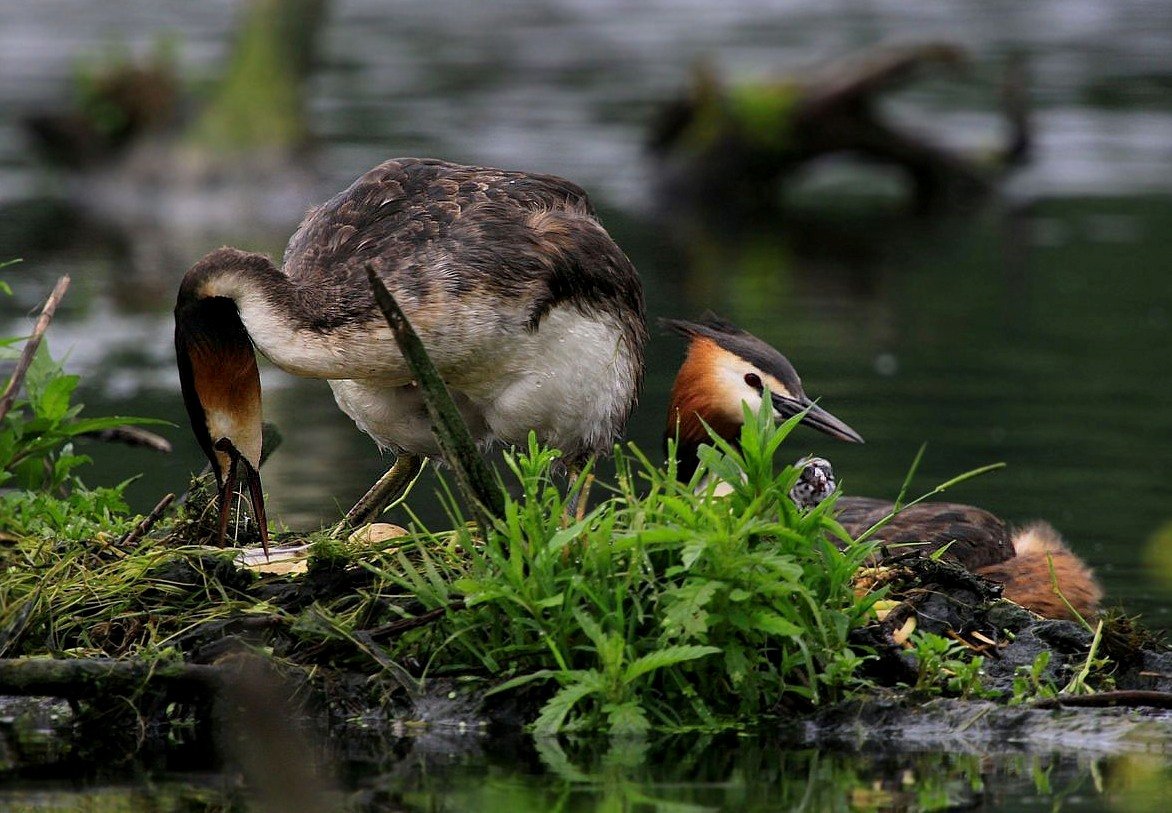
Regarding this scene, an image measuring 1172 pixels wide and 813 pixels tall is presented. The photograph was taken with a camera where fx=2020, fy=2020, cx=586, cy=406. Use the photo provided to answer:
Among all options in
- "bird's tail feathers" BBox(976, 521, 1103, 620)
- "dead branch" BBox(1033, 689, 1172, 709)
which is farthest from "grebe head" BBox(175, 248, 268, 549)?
"bird's tail feathers" BBox(976, 521, 1103, 620)

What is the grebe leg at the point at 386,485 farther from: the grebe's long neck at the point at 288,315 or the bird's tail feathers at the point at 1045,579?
the bird's tail feathers at the point at 1045,579

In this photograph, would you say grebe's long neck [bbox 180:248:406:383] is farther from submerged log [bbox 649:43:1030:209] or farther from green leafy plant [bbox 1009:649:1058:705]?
submerged log [bbox 649:43:1030:209]

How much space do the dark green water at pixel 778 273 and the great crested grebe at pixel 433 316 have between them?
1.44 m

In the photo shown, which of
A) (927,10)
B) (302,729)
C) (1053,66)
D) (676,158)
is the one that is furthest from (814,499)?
(927,10)

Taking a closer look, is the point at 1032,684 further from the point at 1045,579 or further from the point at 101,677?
the point at 101,677

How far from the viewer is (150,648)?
18.3ft

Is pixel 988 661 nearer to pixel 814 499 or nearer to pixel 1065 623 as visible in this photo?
pixel 1065 623

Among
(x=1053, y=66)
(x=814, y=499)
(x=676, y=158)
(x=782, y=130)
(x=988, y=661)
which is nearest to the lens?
(x=988, y=661)

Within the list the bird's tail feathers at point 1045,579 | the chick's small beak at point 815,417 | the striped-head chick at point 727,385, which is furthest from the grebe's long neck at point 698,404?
the bird's tail feathers at point 1045,579

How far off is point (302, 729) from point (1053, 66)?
→ 67.3 ft

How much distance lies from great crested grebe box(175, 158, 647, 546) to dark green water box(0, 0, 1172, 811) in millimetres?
1444

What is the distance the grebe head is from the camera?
6324 millimetres

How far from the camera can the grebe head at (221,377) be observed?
20.7 feet

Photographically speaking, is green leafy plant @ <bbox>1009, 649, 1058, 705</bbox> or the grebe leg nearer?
green leafy plant @ <bbox>1009, 649, 1058, 705</bbox>
